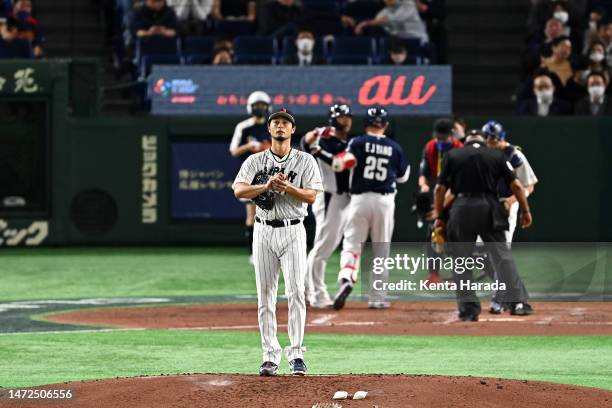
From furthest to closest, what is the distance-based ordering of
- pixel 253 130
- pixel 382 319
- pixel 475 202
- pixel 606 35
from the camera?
pixel 606 35 < pixel 253 130 < pixel 382 319 < pixel 475 202

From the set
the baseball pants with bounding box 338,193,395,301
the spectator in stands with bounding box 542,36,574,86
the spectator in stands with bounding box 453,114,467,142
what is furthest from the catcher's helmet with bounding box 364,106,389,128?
the spectator in stands with bounding box 542,36,574,86

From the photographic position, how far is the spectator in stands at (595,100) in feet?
69.7

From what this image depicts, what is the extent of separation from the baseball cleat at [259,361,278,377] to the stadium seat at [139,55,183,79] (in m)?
13.1

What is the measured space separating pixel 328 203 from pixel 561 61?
8.22 m

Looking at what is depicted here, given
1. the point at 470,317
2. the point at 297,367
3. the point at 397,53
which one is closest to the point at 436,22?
the point at 397,53

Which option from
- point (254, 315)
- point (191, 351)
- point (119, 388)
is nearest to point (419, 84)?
point (254, 315)

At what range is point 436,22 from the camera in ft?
77.0

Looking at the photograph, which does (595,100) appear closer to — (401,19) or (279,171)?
(401,19)

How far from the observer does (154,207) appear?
21.7m

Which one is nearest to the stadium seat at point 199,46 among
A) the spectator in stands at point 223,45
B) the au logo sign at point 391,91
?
the spectator in stands at point 223,45

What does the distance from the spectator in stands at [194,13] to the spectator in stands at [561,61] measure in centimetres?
555

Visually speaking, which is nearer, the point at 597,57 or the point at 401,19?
the point at 597,57

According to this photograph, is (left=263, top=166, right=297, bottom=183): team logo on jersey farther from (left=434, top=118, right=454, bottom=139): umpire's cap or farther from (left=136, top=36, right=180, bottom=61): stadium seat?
(left=136, top=36, right=180, bottom=61): stadium seat

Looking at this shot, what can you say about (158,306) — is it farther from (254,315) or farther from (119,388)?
(119,388)
